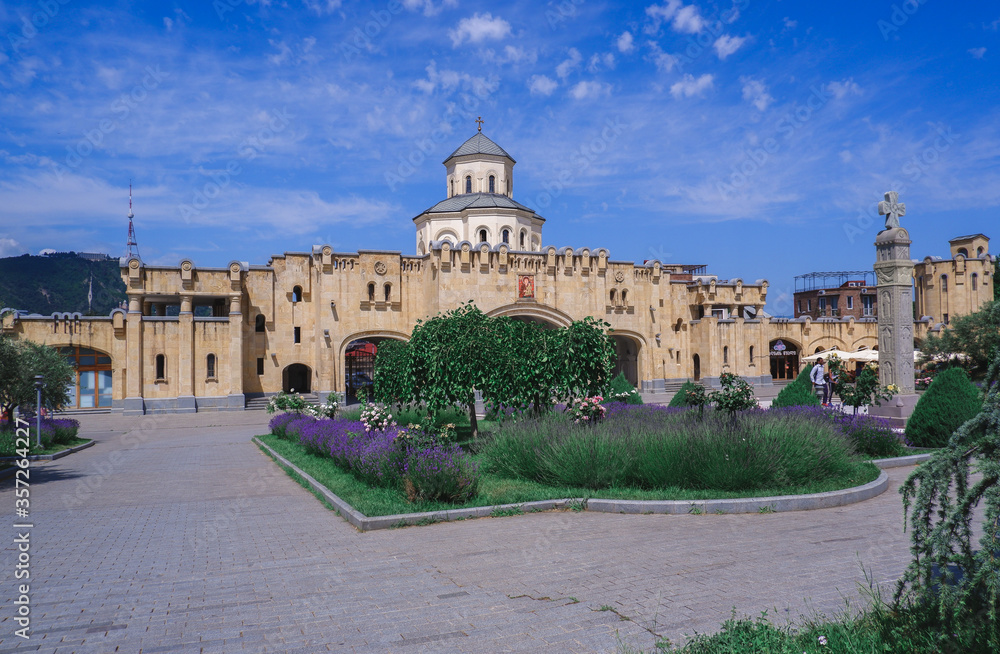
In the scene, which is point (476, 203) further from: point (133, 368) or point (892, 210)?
point (892, 210)

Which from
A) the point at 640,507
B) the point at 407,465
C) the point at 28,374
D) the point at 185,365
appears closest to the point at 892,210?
the point at 640,507

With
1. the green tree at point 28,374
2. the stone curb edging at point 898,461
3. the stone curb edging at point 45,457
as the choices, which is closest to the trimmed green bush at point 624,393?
the stone curb edging at point 898,461

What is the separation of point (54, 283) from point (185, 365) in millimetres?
90320

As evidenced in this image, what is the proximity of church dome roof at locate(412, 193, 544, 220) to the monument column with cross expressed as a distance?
2721 centimetres

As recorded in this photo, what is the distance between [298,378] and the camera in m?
41.3

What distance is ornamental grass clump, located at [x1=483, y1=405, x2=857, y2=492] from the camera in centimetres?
934

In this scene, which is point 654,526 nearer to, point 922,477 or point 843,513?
point 843,513

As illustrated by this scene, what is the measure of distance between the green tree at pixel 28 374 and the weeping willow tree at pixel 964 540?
52.2ft

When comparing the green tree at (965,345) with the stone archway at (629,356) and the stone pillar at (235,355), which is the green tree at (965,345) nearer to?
the stone archway at (629,356)

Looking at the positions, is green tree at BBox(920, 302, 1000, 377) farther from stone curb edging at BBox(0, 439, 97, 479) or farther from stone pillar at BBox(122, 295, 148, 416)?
stone pillar at BBox(122, 295, 148, 416)

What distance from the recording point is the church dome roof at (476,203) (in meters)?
42.8

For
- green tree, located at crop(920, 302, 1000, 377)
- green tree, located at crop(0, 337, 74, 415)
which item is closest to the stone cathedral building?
green tree, located at crop(920, 302, 1000, 377)

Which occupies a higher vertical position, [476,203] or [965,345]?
[476,203]

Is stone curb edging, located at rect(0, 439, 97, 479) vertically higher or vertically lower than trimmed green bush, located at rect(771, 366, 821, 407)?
lower
